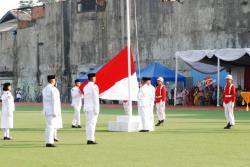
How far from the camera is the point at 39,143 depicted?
1633 cm

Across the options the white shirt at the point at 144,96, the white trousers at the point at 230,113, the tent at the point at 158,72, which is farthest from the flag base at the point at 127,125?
the tent at the point at 158,72

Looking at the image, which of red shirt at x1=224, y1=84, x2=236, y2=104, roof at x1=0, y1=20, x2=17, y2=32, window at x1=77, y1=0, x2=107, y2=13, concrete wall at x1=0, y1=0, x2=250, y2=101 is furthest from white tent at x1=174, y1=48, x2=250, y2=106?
roof at x1=0, y1=20, x2=17, y2=32

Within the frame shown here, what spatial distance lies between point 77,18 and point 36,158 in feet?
147

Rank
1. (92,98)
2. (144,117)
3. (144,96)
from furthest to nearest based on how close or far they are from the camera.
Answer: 1. (144,96)
2. (144,117)
3. (92,98)

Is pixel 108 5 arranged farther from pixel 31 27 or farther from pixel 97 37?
pixel 31 27

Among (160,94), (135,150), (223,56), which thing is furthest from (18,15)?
(135,150)

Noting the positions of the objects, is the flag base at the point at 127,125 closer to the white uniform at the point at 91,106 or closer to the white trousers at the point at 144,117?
the white trousers at the point at 144,117

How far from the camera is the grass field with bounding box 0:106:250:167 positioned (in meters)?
12.1

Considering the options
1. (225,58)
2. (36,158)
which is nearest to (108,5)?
(225,58)

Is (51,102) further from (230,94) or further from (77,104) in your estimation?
(230,94)

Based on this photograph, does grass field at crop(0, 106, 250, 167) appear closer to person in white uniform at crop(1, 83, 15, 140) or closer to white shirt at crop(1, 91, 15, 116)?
person in white uniform at crop(1, 83, 15, 140)

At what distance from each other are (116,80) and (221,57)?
1716 cm

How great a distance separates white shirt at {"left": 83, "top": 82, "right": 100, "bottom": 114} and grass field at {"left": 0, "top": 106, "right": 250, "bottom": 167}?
0.89 m

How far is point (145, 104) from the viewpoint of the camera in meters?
20.5
